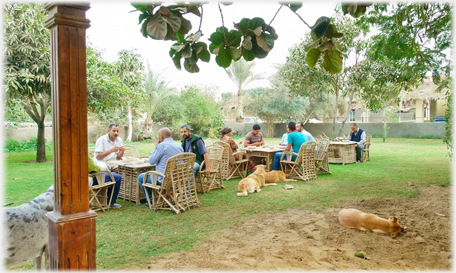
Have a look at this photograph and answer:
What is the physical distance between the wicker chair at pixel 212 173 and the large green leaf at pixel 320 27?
157 inches

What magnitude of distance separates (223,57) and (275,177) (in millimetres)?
4993

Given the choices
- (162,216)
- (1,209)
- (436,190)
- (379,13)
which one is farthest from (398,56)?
(1,209)

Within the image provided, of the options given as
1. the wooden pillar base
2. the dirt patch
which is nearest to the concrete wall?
the dirt patch

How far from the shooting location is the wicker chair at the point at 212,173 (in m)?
6.03

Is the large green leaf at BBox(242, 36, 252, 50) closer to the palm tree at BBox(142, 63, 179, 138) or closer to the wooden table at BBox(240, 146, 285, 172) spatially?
the wooden table at BBox(240, 146, 285, 172)

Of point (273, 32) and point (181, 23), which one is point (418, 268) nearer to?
point (273, 32)

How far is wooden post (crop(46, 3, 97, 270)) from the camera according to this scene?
202 centimetres

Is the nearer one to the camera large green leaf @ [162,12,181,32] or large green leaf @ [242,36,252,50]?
large green leaf @ [162,12,181,32]

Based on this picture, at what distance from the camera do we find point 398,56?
5383 millimetres

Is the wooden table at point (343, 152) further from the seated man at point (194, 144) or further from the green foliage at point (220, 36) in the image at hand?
the green foliage at point (220, 36)

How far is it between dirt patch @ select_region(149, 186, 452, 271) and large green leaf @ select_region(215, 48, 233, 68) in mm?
1875

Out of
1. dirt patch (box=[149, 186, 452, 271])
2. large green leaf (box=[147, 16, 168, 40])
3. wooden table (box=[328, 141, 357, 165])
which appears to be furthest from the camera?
wooden table (box=[328, 141, 357, 165])

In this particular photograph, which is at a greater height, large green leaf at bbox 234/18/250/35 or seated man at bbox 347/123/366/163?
large green leaf at bbox 234/18/250/35

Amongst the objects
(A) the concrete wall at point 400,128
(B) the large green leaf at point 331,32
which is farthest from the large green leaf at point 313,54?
(A) the concrete wall at point 400,128
